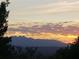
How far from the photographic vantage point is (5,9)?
64.9m

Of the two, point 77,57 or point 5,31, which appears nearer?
point 77,57

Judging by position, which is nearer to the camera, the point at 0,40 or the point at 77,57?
the point at 77,57

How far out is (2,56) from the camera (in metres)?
59.7

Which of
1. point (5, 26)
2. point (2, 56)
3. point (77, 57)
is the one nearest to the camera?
point (77, 57)

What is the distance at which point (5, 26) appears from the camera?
209 feet

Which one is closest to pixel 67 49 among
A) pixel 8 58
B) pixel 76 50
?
pixel 76 50

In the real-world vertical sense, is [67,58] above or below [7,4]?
below

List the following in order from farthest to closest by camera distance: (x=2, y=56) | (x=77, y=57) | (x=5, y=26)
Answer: (x=5, y=26), (x=2, y=56), (x=77, y=57)

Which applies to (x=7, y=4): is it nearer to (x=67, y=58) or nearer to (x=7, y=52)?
(x=7, y=52)

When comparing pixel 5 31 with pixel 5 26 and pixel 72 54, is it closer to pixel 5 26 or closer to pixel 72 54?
pixel 5 26

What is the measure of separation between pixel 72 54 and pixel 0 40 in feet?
35.1

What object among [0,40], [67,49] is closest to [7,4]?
[0,40]

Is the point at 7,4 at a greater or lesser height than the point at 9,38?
greater

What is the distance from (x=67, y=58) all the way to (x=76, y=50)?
4.59 ft
